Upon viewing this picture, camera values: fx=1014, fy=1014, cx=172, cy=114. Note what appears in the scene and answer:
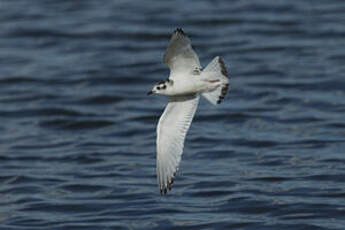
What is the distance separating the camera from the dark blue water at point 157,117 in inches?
455

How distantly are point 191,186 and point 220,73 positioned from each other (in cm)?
336

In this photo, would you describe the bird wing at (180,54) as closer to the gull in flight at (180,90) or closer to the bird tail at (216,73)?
the gull in flight at (180,90)

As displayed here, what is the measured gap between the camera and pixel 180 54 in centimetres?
884

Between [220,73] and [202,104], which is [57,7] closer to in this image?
[202,104]

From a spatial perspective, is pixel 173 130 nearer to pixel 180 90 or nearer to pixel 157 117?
pixel 180 90

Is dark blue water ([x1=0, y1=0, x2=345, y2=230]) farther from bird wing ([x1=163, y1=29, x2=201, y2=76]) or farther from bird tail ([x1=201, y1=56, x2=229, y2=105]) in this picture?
bird wing ([x1=163, y1=29, x2=201, y2=76])

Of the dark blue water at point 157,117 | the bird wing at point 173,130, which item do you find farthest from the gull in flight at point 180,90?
the dark blue water at point 157,117

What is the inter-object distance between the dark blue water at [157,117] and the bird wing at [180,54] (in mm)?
2469

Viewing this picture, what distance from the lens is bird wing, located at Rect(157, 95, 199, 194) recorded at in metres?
9.77

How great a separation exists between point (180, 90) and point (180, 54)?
0.40 meters

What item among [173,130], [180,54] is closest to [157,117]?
[173,130]

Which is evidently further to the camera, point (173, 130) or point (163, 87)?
point (173, 130)

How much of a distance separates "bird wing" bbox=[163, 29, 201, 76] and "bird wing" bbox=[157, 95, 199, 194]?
0.79 meters

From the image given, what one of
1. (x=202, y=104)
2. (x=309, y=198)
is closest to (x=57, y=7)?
(x=202, y=104)
